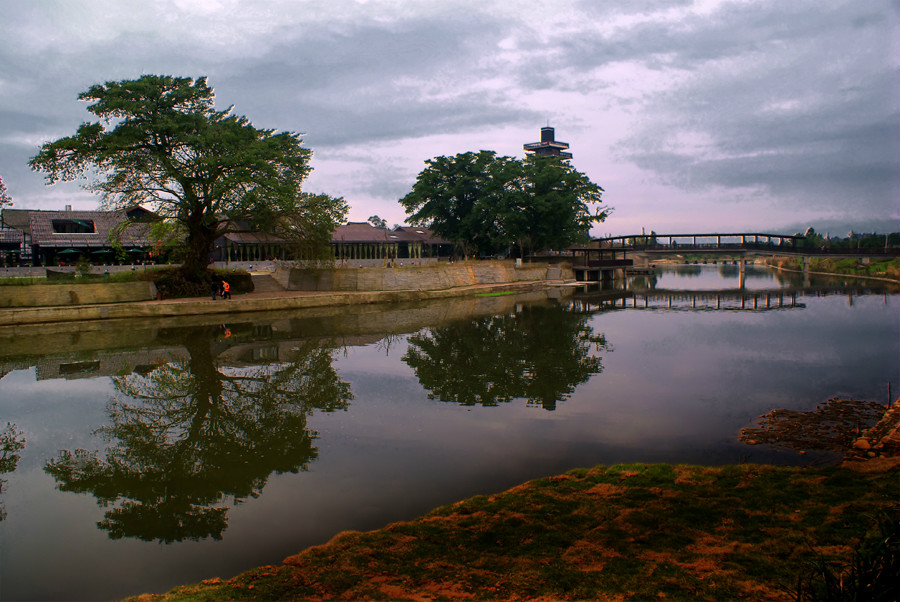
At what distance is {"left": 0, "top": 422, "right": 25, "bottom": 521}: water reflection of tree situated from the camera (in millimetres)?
10914

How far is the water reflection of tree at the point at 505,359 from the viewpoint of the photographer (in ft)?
52.7

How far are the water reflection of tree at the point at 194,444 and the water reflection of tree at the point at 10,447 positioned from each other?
73 centimetres

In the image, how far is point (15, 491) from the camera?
32.3ft

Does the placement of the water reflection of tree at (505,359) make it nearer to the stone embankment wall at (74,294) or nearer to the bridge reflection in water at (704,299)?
the bridge reflection in water at (704,299)

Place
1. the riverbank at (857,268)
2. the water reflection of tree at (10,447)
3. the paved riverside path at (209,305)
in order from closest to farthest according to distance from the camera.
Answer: the water reflection of tree at (10,447)
the paved riverside path at (209,305)
the riverbank at (857,268)

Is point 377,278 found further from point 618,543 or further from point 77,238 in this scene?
point 618,543

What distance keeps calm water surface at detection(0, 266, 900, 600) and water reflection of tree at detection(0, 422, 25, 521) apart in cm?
7

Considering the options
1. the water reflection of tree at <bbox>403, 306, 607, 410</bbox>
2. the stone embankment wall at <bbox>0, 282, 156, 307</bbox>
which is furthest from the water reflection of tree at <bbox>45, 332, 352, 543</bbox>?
the stone embankment wall at <bbox>0, 282, 156, 307</bbox>

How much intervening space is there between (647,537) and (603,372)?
37.5ft

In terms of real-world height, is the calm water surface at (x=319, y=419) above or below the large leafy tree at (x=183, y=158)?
below

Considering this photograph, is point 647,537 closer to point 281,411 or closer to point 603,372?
point 281,411

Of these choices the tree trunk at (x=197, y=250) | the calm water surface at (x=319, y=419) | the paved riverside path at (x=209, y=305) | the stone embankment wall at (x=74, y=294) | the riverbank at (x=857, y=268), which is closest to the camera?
the calm water surface at (x=319, y=419)

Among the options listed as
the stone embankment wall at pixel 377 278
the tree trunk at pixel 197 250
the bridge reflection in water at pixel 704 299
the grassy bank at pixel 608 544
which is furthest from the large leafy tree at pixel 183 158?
the grassy bank at pixel 608 544

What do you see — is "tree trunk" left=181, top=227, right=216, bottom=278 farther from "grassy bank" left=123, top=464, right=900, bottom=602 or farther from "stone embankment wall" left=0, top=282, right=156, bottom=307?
"grassy bank" left=123, top=464, right=900, bottom=602
